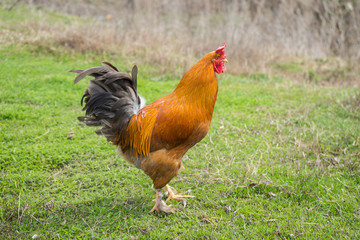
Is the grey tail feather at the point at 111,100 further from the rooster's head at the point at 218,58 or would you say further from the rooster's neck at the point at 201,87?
the rooster's head at the point at 218,58

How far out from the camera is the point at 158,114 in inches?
125

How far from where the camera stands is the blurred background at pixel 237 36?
8.34m

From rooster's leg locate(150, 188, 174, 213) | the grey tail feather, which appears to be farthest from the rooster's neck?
rooster's leg locate(150, 188, 174, 213)

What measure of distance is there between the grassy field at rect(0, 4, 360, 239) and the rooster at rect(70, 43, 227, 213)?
0.64m

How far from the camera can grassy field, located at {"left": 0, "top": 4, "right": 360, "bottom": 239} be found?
308 centimetres

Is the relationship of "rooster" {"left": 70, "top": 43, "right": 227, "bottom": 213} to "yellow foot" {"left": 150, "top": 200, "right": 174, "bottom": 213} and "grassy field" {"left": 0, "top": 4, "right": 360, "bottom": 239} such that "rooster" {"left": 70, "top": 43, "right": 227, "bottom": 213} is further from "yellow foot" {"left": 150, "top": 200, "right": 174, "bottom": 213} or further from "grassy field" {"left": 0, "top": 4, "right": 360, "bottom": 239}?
"grassy field" {"left": 0, "top": 4, "right": 360, "bottom": 239}

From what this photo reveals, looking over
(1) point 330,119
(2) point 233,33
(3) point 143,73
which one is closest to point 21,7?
(3) point 143,73

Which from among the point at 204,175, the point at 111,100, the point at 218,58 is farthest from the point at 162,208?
the point at 218,58

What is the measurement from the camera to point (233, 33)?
9133 mm

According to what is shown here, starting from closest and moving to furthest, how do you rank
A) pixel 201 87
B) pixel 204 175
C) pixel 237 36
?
pixel 201 87 < pixel 204 175 < pixel 237 36

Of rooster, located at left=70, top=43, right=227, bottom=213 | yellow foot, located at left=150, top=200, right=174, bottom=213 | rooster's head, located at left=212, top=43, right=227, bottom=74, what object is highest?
rooster's head, located at left=212, top=43, right=227, bottom=74

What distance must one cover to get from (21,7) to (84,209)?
35.7 feet

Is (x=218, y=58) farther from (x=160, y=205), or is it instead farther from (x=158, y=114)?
(x=160, y=205)

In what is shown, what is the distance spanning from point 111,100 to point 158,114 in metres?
0.53
